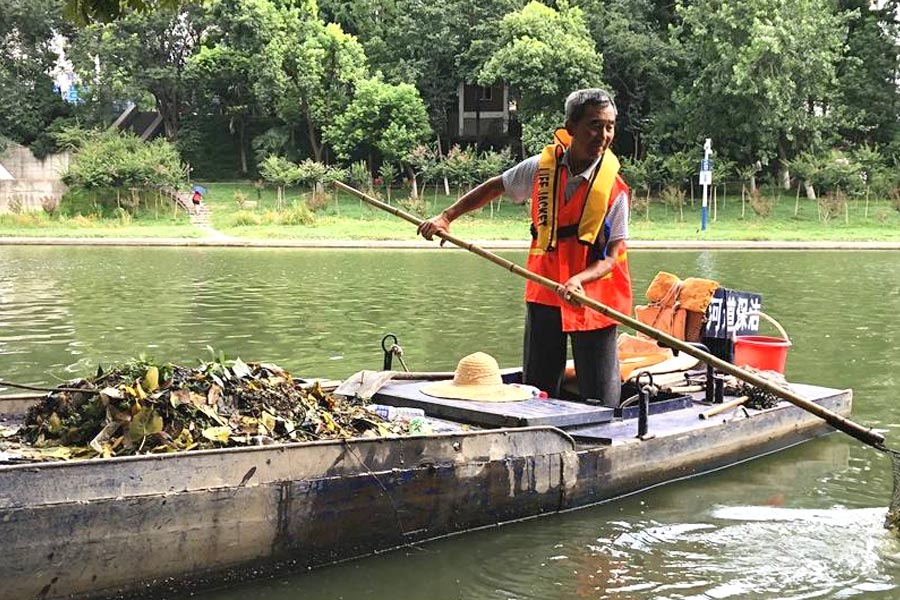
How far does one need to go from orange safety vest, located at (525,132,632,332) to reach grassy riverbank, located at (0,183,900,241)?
82.2ft

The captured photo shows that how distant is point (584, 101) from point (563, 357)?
1695 millimetres

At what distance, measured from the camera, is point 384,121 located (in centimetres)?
4147

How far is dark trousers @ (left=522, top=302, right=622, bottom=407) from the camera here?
6.15 m

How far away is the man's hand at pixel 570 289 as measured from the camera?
556cm

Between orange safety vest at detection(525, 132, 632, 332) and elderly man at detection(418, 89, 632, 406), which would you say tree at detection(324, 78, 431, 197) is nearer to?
elderly man at detection(418, 89, 632, 406)

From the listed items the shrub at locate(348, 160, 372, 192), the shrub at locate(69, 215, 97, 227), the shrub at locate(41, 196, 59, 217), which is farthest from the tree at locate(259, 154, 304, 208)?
the shrub at locate(41, 196, 59, 217)

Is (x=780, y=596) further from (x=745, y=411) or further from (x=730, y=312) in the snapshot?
(x=730, y=312)

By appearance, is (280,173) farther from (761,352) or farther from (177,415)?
(177,415)

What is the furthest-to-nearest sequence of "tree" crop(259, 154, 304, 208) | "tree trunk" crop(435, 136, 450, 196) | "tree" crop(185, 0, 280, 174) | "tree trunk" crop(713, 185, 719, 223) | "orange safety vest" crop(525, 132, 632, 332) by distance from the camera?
"tree" crop(185, 0, 280, 174), "tree trunk" crop(435, 136, 450, 196), "tree" crop(259, 154, 304, 208), "tree trunk" crop(713, 185, 719, 223), "orange safety vest" crop(525, 132, 632, 332)

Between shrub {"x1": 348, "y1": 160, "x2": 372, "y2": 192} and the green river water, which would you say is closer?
the green river water

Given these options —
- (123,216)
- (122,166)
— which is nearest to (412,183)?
(122,166)

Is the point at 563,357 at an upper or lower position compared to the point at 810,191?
lower

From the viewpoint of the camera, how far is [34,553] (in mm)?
3871

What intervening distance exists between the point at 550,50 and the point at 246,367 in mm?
35360
